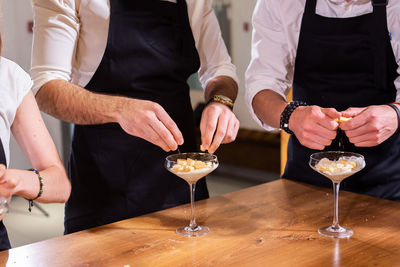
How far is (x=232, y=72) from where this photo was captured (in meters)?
2.37

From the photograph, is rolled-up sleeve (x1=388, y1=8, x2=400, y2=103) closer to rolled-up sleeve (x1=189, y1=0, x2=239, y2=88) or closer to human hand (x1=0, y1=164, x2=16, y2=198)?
A: rolled-up sleeve (x1=189, y1=0, x2=239, y2=88)

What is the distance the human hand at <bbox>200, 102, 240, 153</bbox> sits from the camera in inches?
72.9

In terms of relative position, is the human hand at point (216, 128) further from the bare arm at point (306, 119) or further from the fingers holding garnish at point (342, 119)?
the fingers holding garnish at point (342, 119)

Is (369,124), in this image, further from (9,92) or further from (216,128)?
(9,92)

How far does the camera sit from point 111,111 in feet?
6.11

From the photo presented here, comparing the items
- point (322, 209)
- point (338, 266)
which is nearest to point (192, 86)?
point (322, 209)

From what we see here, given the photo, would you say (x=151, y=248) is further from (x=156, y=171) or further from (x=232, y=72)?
(x=232, y=72)

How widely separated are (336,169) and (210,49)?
990mm

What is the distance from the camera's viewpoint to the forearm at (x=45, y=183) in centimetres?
153

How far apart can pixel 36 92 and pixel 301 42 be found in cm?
112

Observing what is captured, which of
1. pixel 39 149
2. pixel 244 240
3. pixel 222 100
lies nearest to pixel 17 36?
pixel 222 100

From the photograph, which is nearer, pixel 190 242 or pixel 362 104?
pixel 190 242

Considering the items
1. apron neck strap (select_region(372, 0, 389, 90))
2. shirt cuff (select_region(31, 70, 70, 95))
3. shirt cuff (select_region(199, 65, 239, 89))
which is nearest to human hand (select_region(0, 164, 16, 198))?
shirt cuff (select_region(31, 70, 70, 95))

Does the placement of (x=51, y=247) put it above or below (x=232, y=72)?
below
